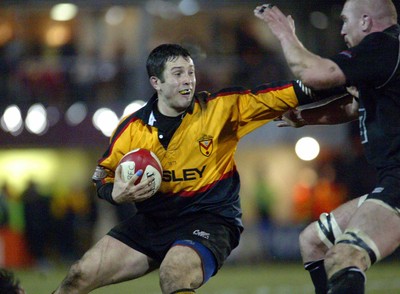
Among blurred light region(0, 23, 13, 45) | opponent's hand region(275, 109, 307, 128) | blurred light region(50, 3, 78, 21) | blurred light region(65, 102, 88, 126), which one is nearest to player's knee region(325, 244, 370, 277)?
opponent's hand region(275, 109, 307, 128)

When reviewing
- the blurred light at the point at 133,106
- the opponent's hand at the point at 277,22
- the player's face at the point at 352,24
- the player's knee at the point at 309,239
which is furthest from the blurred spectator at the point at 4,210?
the player's face at the point at 352,24

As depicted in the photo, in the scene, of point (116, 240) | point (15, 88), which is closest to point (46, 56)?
point (15, 88)

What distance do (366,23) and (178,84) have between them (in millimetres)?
1528

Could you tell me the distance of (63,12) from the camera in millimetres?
22703

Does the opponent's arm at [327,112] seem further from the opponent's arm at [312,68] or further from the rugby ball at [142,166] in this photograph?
the rugby ball at [142,166]

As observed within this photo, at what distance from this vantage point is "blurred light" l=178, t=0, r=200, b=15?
22156 millimetres

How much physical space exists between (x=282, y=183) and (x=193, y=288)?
16.0m

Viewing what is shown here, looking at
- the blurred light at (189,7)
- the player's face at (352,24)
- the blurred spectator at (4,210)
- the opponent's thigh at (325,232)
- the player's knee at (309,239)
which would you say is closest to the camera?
the player's face at (352,24)

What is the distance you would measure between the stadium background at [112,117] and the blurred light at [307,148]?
8.2 inches

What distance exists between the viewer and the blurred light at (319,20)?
71.4 ft

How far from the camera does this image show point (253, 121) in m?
6.74

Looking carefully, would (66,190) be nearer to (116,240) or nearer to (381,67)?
(116,240)

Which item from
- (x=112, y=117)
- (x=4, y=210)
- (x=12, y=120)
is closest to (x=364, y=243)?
(x=4, y=210)

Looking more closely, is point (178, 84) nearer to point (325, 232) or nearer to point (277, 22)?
point (277, 22)
